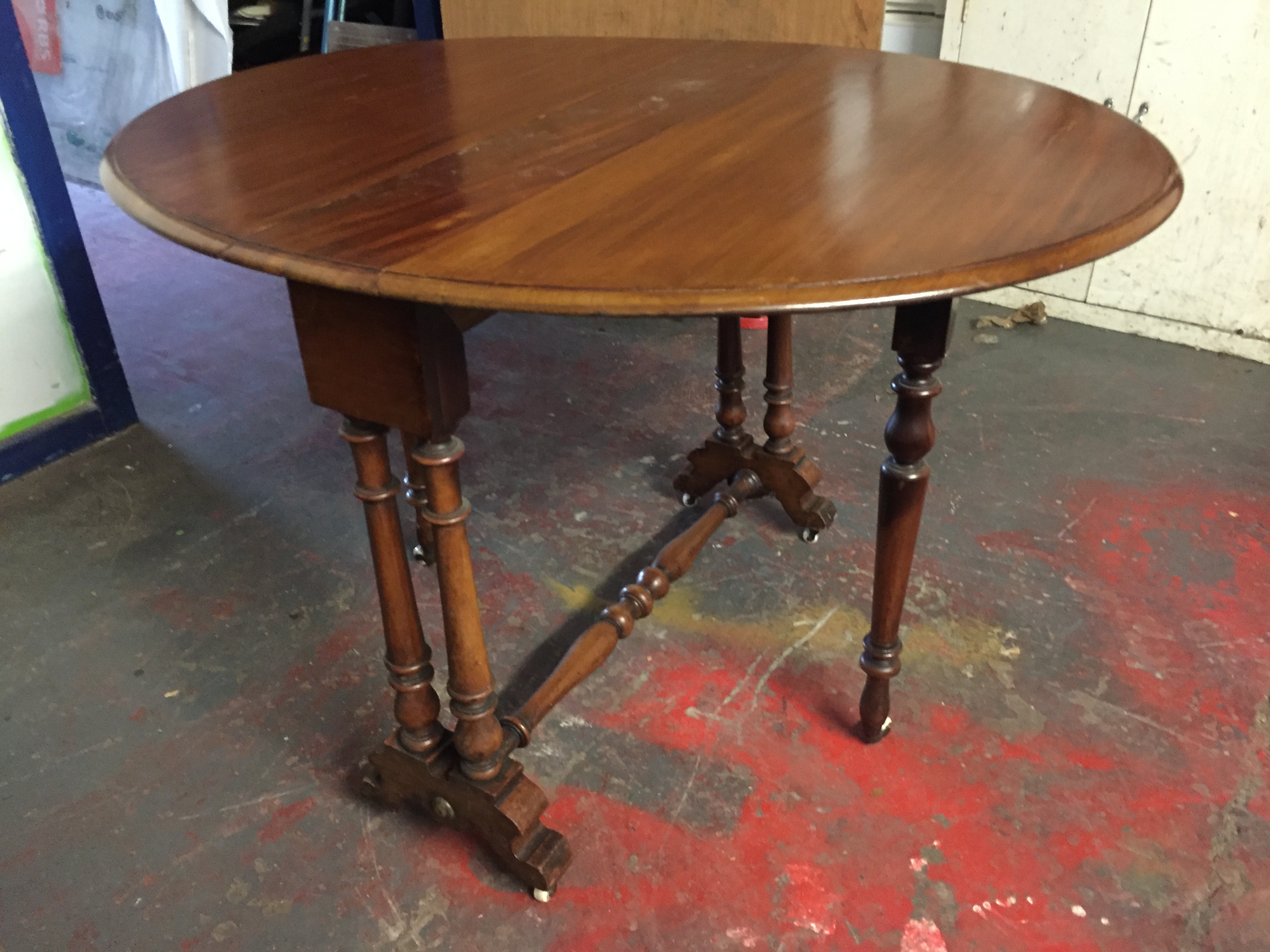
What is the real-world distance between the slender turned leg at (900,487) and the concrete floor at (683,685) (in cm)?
14

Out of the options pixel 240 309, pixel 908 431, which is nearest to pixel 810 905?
pixel 908 431

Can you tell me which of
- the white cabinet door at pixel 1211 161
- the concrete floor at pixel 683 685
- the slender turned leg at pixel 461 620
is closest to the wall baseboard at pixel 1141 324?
the white cabinet door at pixel 1211 161

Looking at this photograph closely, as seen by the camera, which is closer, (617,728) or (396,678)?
(396,678)

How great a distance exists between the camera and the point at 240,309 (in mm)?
3270

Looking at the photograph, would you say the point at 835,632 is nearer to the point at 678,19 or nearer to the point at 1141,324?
the point at 1141,324

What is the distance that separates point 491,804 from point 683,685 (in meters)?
0.47

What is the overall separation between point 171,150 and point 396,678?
78 centimetres

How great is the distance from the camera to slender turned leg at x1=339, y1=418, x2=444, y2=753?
127cm

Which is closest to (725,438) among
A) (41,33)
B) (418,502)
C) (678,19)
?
(418,502)

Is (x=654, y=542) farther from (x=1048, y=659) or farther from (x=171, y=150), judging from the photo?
(x=171, y=150)

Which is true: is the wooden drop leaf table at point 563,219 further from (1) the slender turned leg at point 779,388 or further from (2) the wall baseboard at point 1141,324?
(2) the wall baseboard at point 1141,324

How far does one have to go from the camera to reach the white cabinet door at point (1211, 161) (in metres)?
2.60

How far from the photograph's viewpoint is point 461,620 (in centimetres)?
134

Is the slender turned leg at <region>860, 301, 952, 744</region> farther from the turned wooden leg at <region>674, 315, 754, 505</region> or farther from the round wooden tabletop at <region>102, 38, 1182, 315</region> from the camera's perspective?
the turned wooden leg at <region>674, 315, 754, 505</region>
